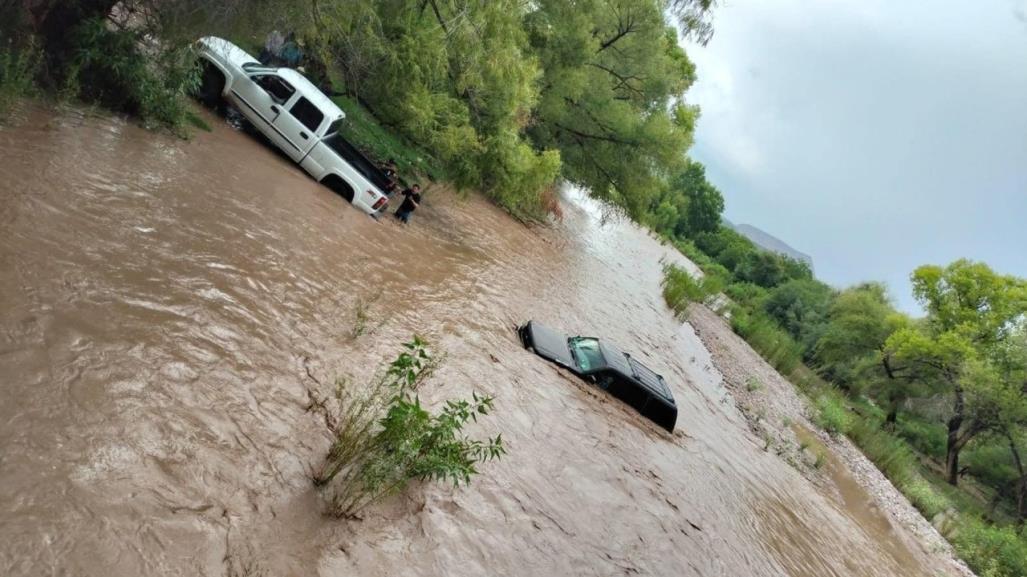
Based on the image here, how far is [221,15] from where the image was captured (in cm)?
934

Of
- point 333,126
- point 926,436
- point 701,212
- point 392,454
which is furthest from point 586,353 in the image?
point 701,212

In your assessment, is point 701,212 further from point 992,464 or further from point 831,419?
point 831,419

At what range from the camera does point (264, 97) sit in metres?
13.2

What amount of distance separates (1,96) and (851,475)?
2273 cm

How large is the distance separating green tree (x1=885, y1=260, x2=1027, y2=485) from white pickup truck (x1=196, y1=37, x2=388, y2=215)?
30969 millimetres

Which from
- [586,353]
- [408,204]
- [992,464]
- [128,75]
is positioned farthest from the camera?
[992,464]

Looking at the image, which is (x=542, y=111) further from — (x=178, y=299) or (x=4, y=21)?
(x=178, y=299)

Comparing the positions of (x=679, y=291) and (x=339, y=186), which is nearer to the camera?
(x=339, y=186)

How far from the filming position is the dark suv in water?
10734 mm

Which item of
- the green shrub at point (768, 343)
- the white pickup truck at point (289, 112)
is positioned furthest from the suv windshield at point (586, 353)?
the green shrub at point (768, 343)

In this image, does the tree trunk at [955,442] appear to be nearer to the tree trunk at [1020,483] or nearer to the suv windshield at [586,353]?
the tree trunk at [1020,483]

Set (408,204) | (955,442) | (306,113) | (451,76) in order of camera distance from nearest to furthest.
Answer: (306,113), (408,204), (451,76), (955,442)

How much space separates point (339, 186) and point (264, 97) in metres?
2.51

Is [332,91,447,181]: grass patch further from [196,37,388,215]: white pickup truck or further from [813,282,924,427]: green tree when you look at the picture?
[813,282,924,427]: green tree
